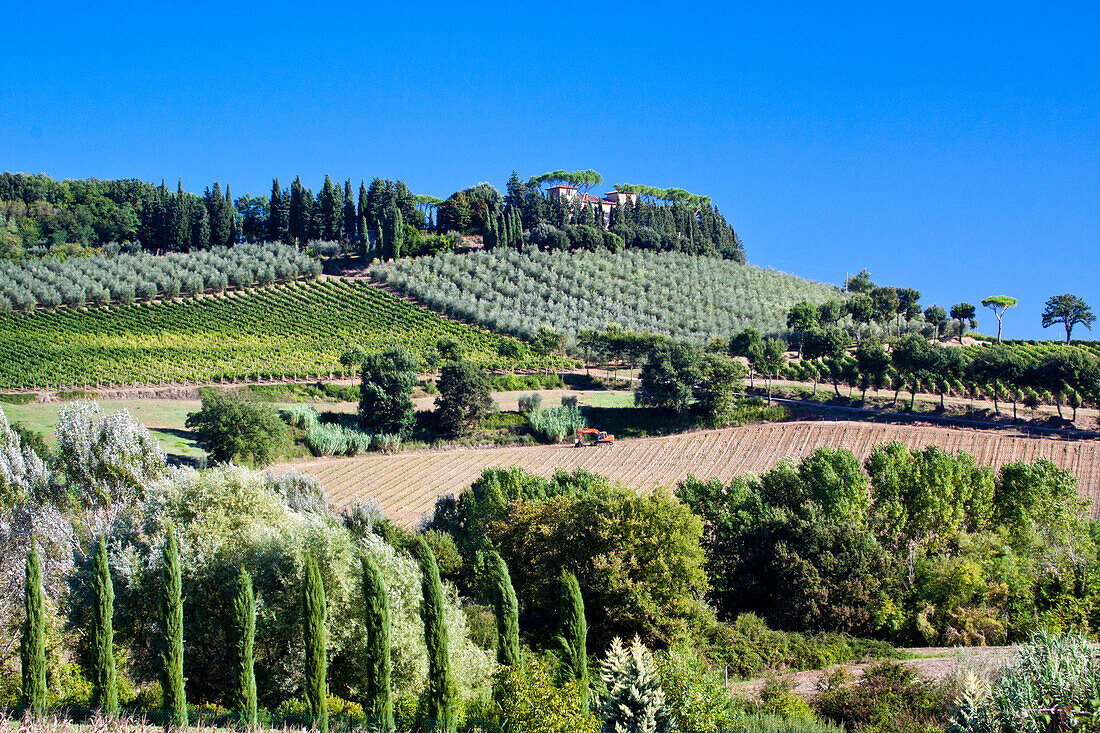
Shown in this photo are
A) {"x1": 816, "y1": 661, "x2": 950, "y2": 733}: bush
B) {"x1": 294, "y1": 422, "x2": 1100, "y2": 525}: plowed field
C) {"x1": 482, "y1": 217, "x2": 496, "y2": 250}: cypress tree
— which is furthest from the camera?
{"x1": 482, "y1": 217, "x2": 496, "y2": 250}: cypress tree

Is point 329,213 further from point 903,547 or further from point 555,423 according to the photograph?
point 903,547

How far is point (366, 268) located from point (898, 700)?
90.1m

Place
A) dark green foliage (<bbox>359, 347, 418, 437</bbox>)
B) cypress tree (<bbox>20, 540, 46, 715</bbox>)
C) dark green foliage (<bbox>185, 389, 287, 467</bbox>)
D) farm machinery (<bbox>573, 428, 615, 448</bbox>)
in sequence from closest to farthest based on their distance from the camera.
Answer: cypress tree (<bbox>20, 540, 46, 715</bbox>) < dark green foliage (<bbox>185, 389, 287, 467</bbox>) < farm machinery (<bbox>573, 428, 615, 448</bbox>) < dark green foliage (<bbox>359, 347, 418, 437</bbox>)

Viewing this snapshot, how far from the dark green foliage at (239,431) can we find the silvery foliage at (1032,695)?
39.4 m

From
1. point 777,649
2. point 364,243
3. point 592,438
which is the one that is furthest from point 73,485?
point 364,243

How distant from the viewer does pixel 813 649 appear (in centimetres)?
2534

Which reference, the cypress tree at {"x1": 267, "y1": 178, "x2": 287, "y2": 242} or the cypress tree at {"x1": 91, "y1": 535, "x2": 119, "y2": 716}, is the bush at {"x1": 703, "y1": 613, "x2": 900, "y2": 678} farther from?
the cypress tree at {"x1": 267, "y1": 178, "x2": 287, "y2": 242}

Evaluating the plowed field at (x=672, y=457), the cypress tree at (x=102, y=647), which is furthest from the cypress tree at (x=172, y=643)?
the plowed field at (x=672, y=457)

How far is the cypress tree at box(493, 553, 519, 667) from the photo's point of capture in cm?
2011

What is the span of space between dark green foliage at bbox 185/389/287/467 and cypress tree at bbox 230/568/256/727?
2807cm

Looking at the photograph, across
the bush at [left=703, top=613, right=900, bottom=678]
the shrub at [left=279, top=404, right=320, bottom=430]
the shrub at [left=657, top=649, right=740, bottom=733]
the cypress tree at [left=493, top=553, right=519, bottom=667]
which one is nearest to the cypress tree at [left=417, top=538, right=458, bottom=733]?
the cypress tree at [left=493, top=553, right=519, bottom=667]

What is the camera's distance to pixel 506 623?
66.3 feet

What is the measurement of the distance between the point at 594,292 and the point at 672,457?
5404cm

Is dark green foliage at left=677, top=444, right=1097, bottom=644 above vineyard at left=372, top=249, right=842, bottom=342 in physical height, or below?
below
